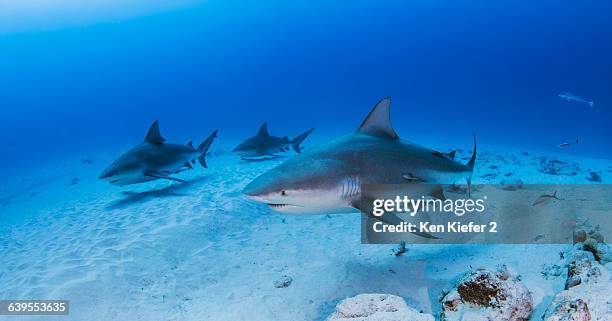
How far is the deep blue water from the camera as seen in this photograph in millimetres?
120000

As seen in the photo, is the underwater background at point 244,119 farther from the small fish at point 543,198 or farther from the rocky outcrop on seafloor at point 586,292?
the small fish at point 543,198

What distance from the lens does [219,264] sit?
5.65 meters

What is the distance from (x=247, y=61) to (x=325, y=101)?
69005mm

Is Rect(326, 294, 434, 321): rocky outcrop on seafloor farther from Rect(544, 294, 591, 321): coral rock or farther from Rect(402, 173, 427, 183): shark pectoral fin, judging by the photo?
Rect(402, 173, 427, 183): shark pectoral fin

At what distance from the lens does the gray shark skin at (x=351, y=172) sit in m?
3.20

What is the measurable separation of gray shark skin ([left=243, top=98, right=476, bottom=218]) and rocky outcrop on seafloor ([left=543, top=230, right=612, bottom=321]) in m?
1.64

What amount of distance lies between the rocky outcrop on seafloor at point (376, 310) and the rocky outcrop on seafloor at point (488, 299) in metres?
0.46

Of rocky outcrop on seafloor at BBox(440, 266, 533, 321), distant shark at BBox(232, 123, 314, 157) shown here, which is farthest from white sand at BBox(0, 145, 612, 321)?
distant shark at BBox(232, 123, 314, 157)

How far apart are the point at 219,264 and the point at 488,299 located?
4159 millimetres

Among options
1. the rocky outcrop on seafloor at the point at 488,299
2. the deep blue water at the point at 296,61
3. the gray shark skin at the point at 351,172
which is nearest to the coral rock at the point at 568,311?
the rocky outcrop on seafloor at the point at 488,299

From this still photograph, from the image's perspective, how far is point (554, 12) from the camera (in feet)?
403

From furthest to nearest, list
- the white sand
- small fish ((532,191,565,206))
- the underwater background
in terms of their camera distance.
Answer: small fish ((532,191,565,206)) → the underwater background → the white sand

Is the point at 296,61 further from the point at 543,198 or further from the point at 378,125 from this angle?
the point at 378,125

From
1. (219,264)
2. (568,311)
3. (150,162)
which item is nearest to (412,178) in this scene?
(568,311)
